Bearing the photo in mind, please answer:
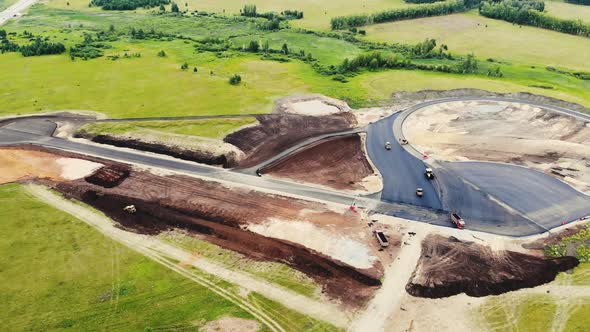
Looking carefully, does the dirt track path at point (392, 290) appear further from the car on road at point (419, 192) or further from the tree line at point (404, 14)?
the tree line at point (404, 14)

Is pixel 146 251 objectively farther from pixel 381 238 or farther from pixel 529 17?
pixel 529 17

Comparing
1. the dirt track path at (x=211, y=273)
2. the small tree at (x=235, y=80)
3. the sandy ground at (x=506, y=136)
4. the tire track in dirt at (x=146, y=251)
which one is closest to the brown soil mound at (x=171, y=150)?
the tire track in dirt at (x=146, y=251)

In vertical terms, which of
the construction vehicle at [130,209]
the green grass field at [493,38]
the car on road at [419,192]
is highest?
the green grass field at [493,38]

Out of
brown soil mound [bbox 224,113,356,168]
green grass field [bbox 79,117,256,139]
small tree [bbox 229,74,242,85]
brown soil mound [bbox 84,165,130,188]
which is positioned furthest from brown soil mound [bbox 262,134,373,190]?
small tree [bbox 229,74,242,85]

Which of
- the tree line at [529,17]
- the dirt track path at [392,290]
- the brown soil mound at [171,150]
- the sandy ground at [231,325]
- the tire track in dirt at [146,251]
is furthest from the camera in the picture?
the tree line at [529,17]

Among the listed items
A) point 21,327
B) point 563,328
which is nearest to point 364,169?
point 563,328

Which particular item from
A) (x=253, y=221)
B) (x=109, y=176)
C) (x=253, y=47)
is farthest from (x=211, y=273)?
(x=253, y=47)
